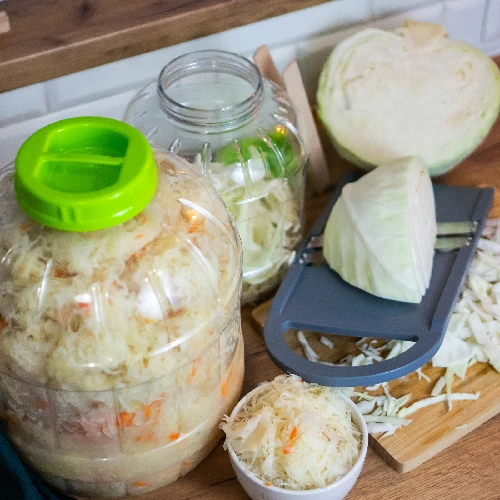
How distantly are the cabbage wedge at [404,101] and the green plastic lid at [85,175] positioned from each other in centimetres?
52

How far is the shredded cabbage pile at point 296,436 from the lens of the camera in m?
0.77

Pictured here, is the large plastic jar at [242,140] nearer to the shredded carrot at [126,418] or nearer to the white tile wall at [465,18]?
the shredded carrot at [126,418]

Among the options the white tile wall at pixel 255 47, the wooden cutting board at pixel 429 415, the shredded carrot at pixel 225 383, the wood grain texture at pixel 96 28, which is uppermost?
the wood grain texture at pixel 96 28

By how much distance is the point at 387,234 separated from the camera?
952 mm

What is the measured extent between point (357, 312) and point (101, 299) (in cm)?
39

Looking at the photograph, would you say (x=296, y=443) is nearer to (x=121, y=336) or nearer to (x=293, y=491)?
(x=293, y=491)

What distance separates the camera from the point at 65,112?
3.64ft

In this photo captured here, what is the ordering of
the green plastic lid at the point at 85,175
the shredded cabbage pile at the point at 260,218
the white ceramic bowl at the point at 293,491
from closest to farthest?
the green plastic lid at the point at 85,175, the white ceramic bowl at the point at 293,491, the shredded cabbage pile at the point at 260,218

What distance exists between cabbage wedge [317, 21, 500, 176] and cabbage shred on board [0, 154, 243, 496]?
1.38 feet

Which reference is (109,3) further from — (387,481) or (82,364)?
(387,481)

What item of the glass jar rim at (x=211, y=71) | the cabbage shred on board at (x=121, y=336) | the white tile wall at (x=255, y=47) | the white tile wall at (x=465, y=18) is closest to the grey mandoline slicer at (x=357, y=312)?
the cabbage shred on board at (x=121, y=336)

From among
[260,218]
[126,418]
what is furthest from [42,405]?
[260,218]

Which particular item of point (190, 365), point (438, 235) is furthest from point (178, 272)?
point (438, 235)

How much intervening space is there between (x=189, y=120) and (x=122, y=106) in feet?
0.80
